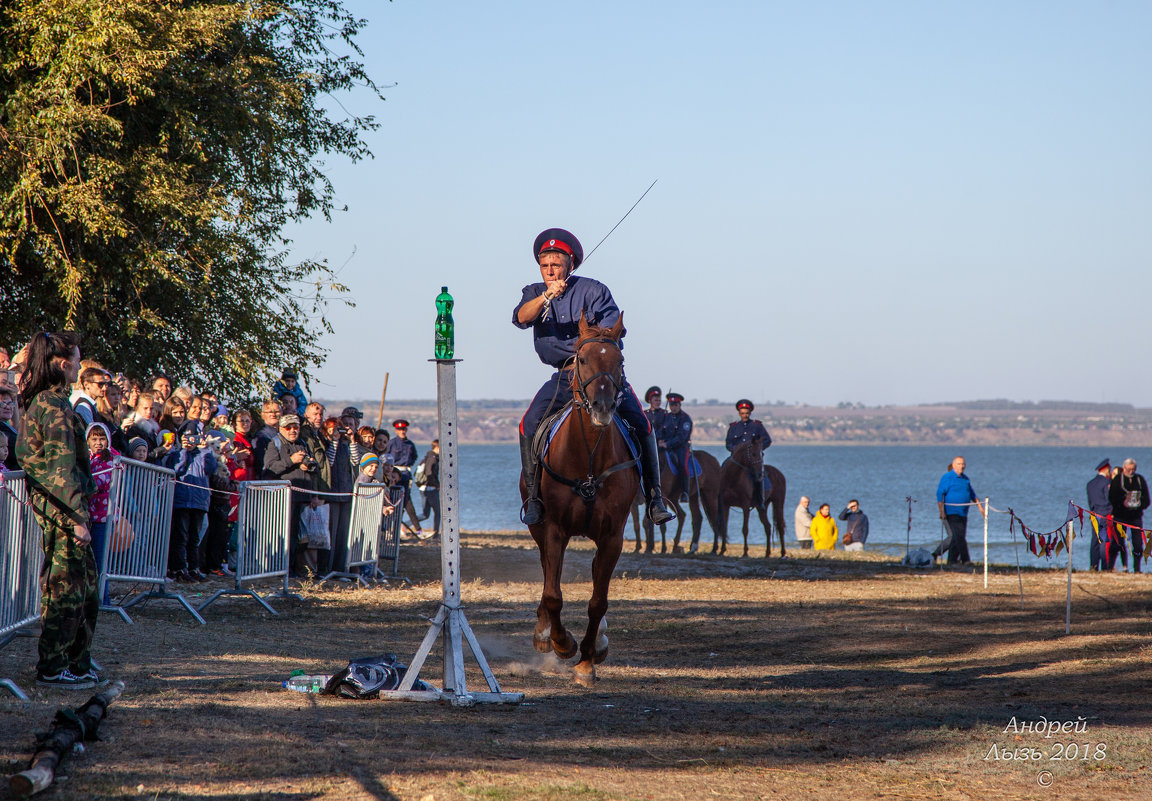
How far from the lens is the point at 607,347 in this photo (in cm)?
760

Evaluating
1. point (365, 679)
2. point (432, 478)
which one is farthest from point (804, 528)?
point (365, 679)

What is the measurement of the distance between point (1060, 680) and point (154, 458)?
8.83 metres

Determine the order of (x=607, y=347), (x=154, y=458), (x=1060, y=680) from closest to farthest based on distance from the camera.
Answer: (x=607, y=347) < (x=1060, y=680) < (x=154, y=458)

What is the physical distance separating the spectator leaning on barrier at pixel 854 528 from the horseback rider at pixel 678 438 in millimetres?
9897

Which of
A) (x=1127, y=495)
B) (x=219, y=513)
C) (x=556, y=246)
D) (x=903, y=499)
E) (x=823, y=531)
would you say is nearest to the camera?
(x=556, y=246)

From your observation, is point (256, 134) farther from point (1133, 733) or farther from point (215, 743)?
point (1133, 733)

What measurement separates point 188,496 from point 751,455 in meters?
14.0

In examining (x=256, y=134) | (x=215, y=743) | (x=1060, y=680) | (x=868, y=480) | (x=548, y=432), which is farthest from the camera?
(x=868, y=480)

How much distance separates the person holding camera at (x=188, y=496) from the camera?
1216 cm

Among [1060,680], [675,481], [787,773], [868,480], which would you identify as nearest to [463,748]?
[787,773]

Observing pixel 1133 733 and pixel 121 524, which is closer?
pixel 1133 733

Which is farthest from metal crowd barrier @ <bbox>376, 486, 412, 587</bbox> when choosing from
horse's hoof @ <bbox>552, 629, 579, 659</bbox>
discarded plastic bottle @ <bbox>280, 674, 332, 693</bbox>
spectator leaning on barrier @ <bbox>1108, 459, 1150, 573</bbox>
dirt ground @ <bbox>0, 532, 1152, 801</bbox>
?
spectator leaning on barrier @ <bbox>1108, 459, 1150, 573</bbox>

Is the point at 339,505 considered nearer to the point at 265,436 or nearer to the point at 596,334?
the point at 265,436

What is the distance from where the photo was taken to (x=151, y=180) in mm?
16688
